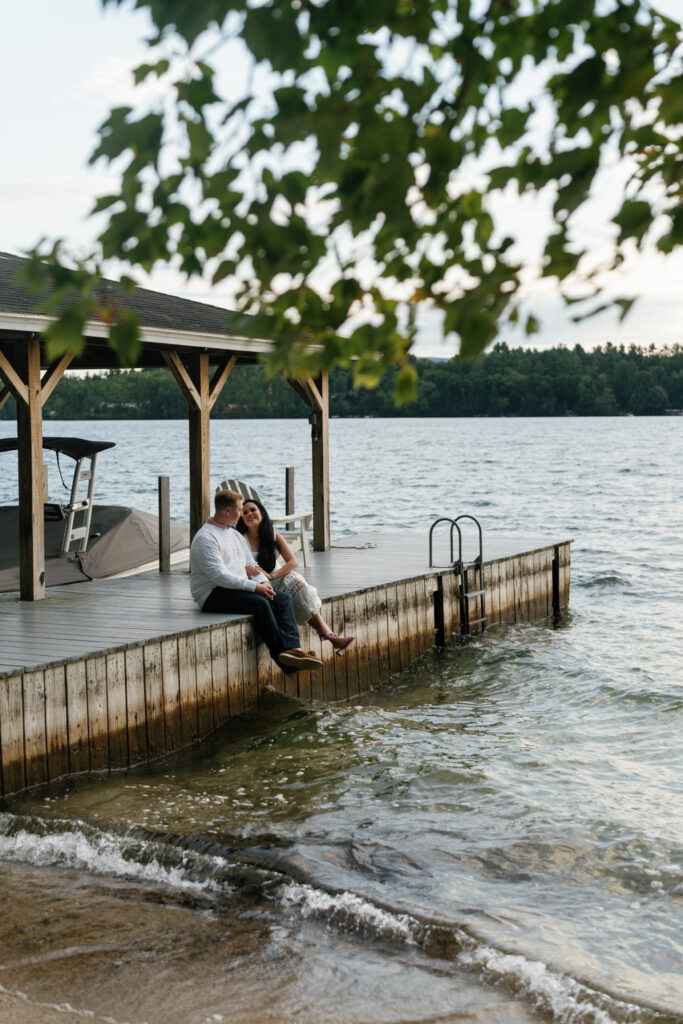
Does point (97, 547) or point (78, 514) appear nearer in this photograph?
point (78, 514)

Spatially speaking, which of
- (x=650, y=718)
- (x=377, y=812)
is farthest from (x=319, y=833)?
(x=650, y=718)

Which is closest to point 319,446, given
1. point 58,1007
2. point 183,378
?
point 183,378

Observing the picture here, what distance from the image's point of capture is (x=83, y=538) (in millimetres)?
11633

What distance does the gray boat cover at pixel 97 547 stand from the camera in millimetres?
11078

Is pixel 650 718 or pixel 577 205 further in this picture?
pixel 650 718

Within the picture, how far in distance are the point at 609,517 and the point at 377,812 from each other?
26943 mm

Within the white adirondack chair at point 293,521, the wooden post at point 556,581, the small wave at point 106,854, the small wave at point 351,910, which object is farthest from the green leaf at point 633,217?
the wooden post at point 556,581

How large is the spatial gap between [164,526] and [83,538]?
908 mm

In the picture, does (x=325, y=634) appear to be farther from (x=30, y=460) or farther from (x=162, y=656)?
(x=30, y=460)

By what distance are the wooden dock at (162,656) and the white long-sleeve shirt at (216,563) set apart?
0.79ft

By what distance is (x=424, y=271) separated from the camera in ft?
9.36

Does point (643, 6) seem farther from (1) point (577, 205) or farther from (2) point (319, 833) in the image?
(2) point (319, 833)

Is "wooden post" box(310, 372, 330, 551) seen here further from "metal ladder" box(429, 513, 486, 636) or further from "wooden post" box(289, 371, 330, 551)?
"metal ladder" box(429, 513, 486, 636)

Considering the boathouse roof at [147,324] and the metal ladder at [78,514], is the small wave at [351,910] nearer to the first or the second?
the boathouse roof at [147,324]
